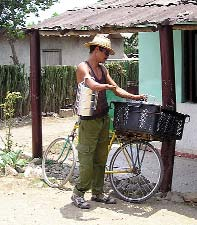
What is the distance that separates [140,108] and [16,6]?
456 inches

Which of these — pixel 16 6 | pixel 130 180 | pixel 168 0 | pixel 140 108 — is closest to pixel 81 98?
pixel 140 108

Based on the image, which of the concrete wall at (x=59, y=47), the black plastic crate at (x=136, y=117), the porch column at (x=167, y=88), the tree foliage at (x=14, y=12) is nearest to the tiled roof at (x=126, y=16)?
the porch column at (x=167, y=88)

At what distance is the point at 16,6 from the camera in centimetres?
1659

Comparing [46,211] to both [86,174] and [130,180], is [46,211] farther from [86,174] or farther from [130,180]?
[130,180]

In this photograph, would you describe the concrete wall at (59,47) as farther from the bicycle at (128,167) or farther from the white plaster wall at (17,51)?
the bicycle at (128,167)

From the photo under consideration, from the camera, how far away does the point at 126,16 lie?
22.0 feet

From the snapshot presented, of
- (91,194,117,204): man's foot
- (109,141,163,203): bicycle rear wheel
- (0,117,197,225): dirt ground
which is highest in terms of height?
(109,141,163,203): bicycle rear wheel

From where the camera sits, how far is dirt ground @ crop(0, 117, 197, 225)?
5668 millimetres

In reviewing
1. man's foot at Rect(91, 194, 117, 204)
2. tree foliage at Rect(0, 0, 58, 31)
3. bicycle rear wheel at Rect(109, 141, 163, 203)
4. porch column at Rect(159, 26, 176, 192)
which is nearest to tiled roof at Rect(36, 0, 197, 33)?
→ porch column at Rect(159, 26, 176, 192)

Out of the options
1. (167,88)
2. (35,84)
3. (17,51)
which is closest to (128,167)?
(167,88)

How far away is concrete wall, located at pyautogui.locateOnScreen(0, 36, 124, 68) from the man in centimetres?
1283

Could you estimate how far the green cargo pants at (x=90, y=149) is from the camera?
6066 millimetres

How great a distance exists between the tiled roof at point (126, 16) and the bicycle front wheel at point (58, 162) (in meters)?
1.64

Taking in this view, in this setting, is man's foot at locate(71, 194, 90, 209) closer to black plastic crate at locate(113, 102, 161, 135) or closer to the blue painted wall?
black plastic crate at locate(113, 102, 161, 135)
